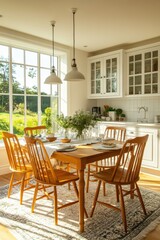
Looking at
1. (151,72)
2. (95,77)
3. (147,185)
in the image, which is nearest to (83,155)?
(147,185)

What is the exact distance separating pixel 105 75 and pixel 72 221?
349 centimetres

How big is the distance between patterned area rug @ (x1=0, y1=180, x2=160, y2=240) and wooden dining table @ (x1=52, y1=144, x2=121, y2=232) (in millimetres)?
184

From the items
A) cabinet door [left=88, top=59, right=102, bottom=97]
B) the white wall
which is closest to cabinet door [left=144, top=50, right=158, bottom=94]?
the white wall

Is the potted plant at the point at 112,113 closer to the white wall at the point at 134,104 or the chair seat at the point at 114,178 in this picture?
the white wall at the point at 134,104

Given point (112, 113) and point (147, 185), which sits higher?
point (112, 113)

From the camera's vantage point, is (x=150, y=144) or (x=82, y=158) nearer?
(x=82, y=158)

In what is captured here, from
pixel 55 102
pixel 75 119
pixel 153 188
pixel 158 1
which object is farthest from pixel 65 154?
pixel 55 102

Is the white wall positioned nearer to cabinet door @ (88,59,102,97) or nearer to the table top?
cabinet door @ (88,59,102,97)

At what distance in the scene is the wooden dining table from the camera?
2.16 meters

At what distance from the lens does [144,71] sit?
4.43 metres

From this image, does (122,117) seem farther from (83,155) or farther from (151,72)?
(83,155)

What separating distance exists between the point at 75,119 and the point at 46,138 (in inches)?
19.9

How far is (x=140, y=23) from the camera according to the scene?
142 inches

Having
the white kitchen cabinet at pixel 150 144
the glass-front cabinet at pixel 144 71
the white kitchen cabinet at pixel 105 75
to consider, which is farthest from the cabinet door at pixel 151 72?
the white kitchen cabinet at pixel 150 144
